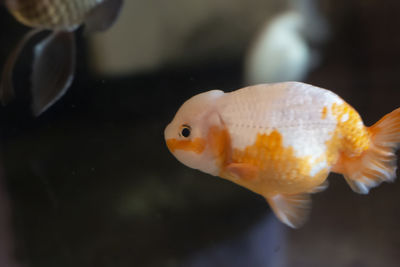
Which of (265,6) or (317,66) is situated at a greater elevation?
(265,6)

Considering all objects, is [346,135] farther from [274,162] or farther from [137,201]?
[137,201]

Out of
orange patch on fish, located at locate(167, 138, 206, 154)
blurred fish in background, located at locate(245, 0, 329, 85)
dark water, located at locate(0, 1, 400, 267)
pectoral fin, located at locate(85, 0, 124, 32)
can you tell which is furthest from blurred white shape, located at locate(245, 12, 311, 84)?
orange patch on fish, located at locate(167, 138, 206, 154)

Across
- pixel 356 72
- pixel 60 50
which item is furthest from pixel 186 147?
pixel 356 72

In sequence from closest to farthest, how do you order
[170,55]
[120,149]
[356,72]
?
[120,149] → [170,55] → [356,72]

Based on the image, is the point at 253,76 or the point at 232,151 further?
the point at 253,76

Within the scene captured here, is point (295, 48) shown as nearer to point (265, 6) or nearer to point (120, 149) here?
point (265, 6)

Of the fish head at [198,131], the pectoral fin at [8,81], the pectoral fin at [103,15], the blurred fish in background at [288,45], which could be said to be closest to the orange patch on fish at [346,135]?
the fish head at [198,131]
